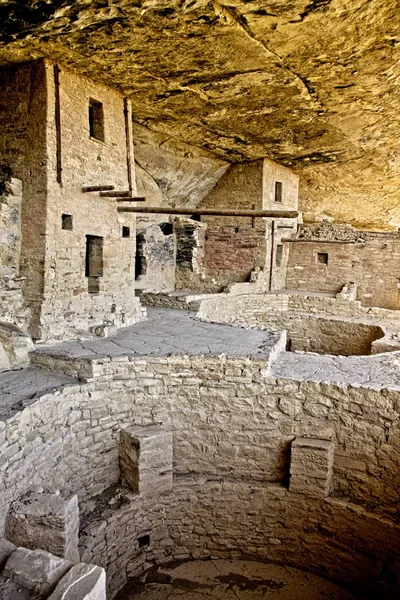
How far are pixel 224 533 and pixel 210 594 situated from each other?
0.78 m

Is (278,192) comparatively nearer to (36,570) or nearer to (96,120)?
(96,120)

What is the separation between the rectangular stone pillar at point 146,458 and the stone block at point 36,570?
9.15 feet

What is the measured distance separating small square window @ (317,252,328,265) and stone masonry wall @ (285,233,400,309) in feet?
0.16

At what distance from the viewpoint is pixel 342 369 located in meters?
6.11

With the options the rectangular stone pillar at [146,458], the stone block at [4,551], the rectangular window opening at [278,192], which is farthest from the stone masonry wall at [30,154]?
the rectangular window opening at [278,192]

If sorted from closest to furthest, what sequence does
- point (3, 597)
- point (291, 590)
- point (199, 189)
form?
point (3, 597) → point (291, 590) → point (199, 189)

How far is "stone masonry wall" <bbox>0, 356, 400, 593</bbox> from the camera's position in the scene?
5250 millimetres

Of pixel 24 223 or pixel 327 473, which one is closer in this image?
pixel 327 473

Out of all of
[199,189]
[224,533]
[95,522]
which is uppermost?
[199,189]

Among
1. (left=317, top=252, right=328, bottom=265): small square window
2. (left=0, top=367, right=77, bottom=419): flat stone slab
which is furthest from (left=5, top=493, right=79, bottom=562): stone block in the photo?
(left=317, top=252, right=328, bottom=265): small square window

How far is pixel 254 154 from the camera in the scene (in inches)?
482

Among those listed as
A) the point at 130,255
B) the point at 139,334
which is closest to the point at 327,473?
the point at 139,334

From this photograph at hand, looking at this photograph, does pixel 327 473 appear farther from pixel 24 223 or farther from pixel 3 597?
pixel 24 223

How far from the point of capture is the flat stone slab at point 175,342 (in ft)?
19.2
